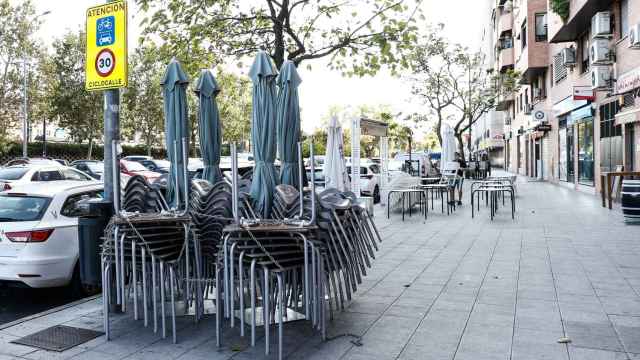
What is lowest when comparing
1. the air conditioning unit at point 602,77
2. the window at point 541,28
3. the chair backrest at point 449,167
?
the chair backrest at point 449,167

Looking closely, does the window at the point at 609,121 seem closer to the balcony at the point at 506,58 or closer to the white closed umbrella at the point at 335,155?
the white closed umbrella at the point at 335,155

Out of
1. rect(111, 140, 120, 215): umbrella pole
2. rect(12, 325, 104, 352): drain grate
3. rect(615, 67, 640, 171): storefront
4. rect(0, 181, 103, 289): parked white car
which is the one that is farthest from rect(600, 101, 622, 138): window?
rect(12, 325, 104, 352): drain grate

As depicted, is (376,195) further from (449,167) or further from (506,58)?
(506,58)

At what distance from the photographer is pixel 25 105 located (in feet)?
95.7

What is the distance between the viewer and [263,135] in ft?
18.2

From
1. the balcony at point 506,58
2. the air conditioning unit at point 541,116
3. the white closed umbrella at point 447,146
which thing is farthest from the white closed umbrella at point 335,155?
the balcony at point 506,58

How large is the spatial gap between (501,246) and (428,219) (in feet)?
14.7

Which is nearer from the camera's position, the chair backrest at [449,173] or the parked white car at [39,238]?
the parked white car at [39,238]

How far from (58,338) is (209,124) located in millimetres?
2549

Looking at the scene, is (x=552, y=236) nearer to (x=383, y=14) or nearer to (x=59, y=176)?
(x=383, y=14)

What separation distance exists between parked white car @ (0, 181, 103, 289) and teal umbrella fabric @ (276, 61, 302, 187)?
2635mm

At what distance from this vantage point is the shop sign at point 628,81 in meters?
15.1

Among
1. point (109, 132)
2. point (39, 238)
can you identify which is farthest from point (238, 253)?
point (39, 238)

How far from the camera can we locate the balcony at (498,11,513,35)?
142 feet
